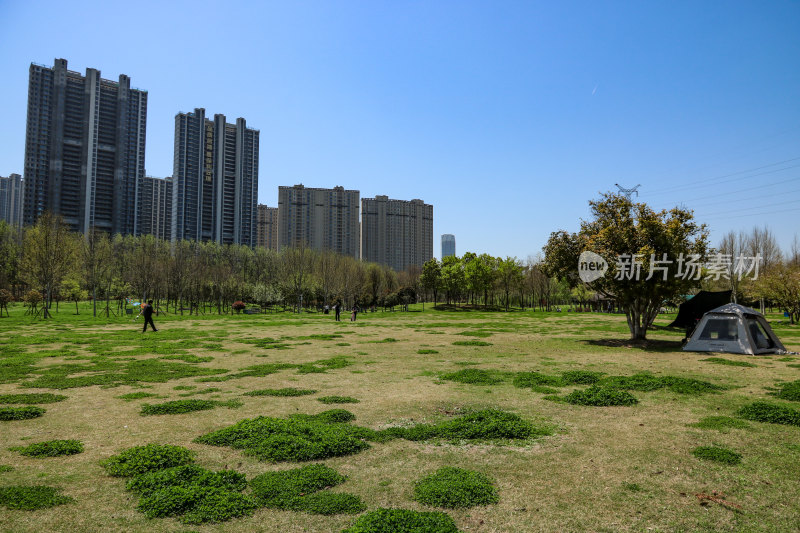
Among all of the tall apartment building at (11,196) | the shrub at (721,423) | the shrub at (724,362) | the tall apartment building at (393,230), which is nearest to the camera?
the shrub at (721,423)

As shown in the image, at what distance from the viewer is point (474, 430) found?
26.2 feet

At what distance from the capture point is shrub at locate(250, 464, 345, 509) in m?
5.29

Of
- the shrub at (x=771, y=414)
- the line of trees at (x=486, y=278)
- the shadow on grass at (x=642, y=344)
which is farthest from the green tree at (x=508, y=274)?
the shrub at (x=771, y=414)

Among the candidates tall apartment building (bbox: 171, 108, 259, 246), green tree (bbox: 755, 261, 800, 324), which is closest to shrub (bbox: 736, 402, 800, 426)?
green tree (bbox: 755, 261, 800, 324)

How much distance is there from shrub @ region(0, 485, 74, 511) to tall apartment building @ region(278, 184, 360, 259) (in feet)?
419

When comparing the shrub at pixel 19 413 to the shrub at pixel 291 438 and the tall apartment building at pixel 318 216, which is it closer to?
the shrub at pixel 291 438

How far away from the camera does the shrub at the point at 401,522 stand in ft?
14.7

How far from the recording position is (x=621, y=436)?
8031 mm

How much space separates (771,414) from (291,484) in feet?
32.6

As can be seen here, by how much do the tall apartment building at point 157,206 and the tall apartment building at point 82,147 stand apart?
16.2 m

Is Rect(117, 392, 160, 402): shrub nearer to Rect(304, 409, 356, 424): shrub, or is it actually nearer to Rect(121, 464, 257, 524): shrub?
Rect(304, 409, 356, 424): shrub

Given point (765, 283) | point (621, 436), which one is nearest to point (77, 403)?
point (621, 436)

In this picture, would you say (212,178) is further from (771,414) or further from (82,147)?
(771,414)

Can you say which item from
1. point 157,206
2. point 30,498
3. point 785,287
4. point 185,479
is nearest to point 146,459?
point 185,479
